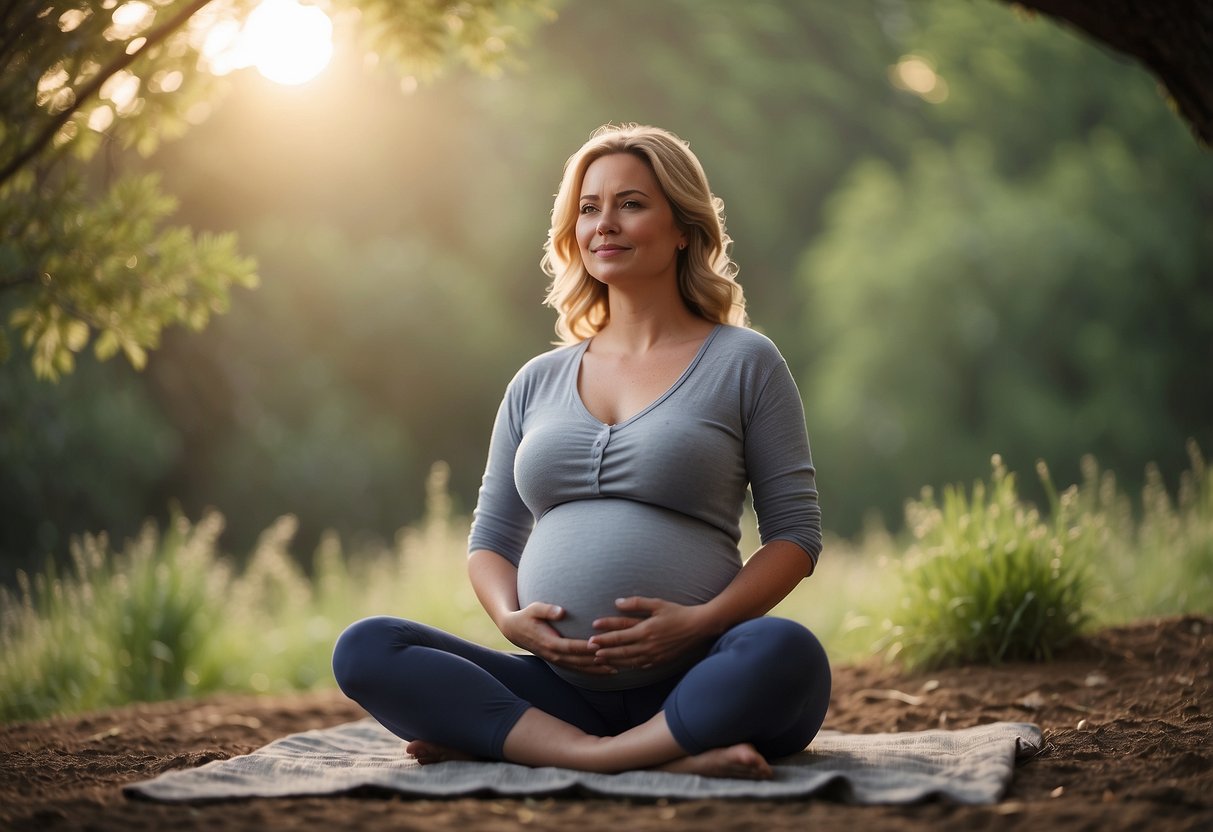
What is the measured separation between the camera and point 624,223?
3.08 meters

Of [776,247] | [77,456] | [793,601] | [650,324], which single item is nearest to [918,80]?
[776,247]

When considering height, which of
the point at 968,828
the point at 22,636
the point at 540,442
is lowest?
the point at 968,828

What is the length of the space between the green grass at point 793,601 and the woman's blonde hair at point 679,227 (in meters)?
1.71

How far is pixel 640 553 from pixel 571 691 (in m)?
0.46

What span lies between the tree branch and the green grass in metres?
2.51

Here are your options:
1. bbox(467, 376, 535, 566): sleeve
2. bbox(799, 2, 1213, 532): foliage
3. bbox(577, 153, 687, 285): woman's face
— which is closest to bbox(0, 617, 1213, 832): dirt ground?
bbox(467, 376, 535, 566): sleeve

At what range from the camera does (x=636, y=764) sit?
2.66 metres

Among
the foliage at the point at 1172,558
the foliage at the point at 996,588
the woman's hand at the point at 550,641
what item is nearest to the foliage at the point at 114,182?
the woman's hand at the point at 550,641

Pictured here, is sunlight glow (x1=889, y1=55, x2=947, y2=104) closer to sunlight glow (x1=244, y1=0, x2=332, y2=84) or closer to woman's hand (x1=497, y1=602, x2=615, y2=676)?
sunlight glow (x1=244, y1=0, x2=332, y2=84)

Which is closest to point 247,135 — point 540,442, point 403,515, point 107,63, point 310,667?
point 403,515

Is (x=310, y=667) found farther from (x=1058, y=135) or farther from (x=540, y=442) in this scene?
(x=1058, y=135)

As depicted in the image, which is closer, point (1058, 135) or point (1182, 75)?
point (1182, 75)

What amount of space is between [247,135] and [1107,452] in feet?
53.6

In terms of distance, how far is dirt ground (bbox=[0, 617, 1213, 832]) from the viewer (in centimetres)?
234
